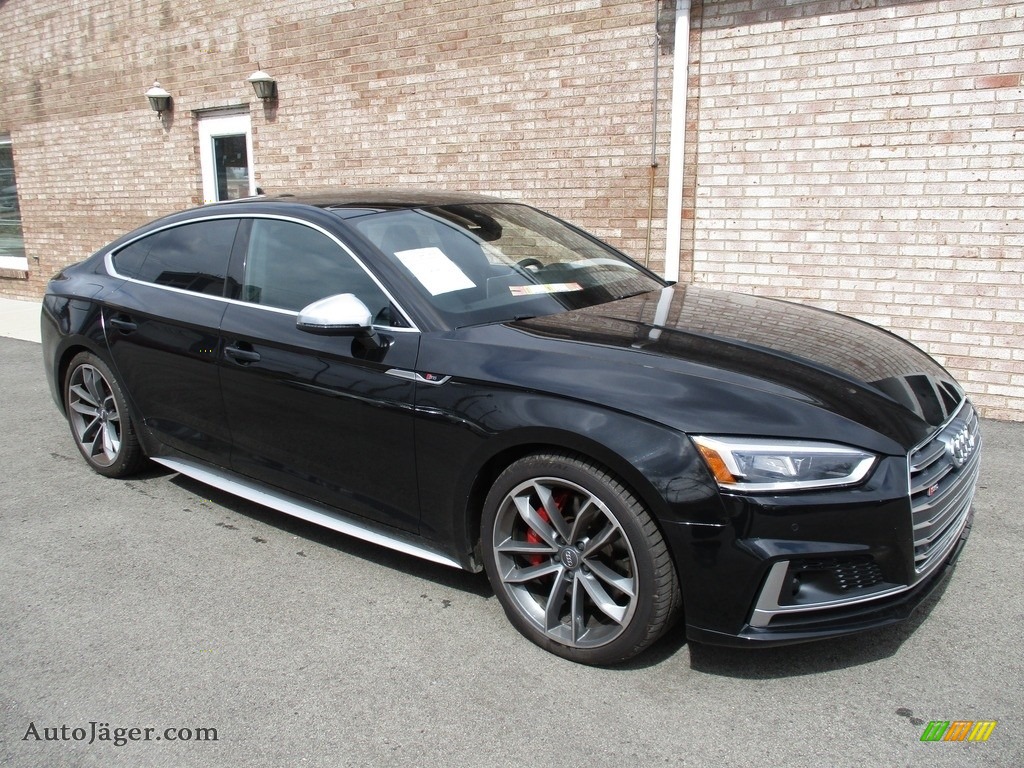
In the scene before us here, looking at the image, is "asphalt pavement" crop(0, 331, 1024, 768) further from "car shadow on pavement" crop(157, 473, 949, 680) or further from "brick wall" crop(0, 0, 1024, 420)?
"brick wall" crop(0, 0, 1024, 420)

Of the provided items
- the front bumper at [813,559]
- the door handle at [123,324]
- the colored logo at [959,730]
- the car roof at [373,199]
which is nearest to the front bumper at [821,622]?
the front bumper at [813,559]

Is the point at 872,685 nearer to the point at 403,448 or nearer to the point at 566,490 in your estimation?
the point at 566,490

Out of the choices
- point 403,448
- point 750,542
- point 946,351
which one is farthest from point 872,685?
point 946,351

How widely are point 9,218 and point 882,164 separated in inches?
518

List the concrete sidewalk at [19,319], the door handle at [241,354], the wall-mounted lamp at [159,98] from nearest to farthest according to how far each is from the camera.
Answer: the door handle at [241,354] → the concrete sidewalk at [19,319] → the wall-mounted lamp at [159,98]

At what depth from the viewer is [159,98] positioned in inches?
406

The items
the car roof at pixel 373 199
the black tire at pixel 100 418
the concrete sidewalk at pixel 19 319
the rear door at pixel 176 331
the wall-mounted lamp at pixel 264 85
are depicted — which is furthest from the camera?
the concrete sidewalk at pixel 19 319

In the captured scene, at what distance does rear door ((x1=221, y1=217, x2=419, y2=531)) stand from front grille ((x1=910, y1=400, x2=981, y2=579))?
173cm

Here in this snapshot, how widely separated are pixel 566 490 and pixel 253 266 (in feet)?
6.24

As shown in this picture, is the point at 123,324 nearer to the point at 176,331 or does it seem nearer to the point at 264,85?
the point at 176,331

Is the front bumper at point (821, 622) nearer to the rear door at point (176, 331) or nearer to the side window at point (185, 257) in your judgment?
the rear door at point (176, 331)

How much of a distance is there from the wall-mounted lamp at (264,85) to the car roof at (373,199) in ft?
18.5

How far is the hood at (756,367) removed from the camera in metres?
2.56

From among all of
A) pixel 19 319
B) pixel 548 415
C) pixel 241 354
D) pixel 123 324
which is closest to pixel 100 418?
pixel 123 324
